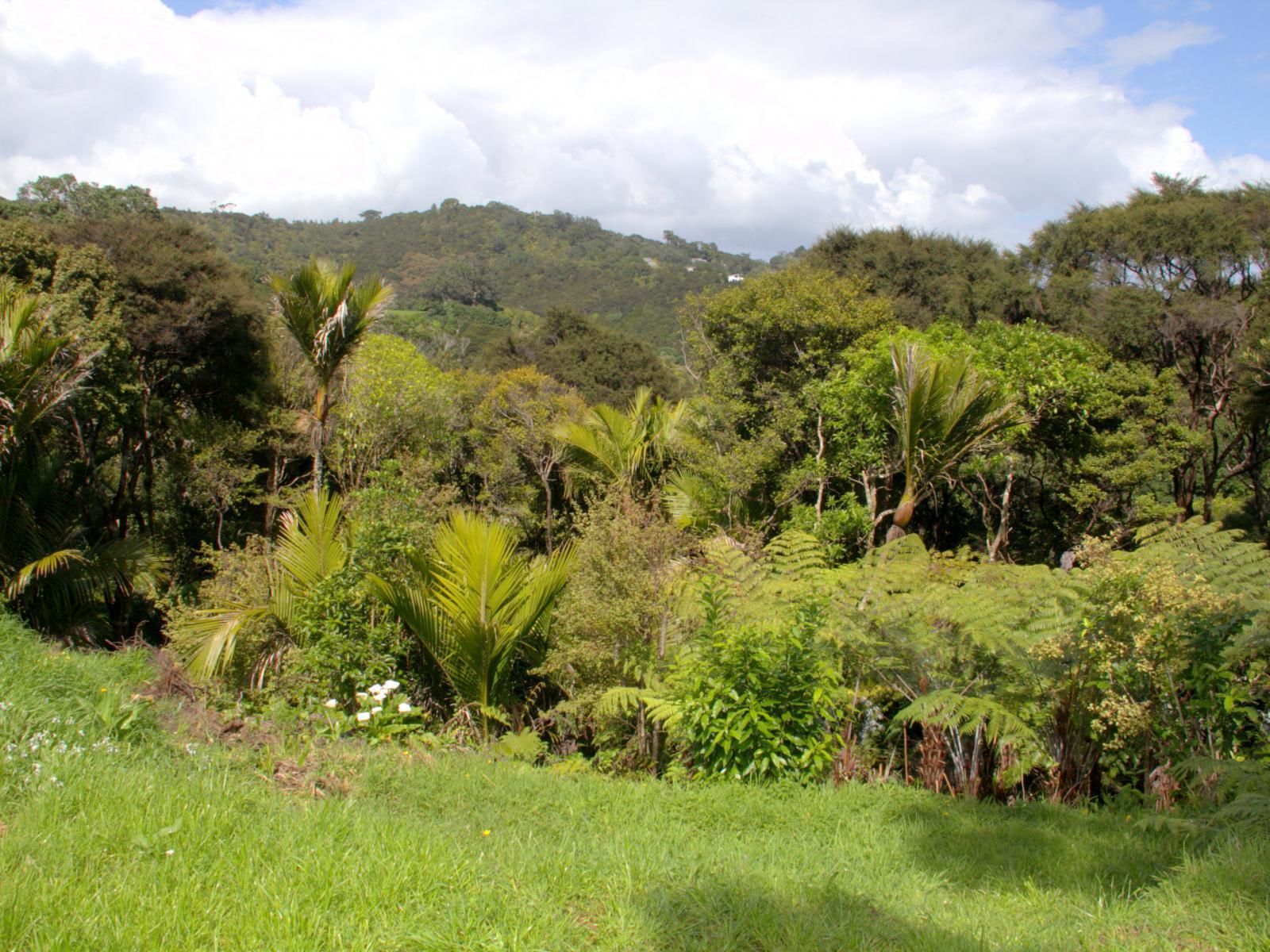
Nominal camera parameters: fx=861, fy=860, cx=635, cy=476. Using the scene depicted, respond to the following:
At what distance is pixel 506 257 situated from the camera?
9344 centimetres

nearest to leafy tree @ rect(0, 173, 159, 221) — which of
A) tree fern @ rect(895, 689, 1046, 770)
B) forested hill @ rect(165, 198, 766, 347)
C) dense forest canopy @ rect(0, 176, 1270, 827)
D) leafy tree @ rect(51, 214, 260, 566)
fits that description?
dense forest canopy @ rect(0, 176, 1270, 827)

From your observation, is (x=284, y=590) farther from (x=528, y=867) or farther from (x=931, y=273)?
(x=931, y=273)

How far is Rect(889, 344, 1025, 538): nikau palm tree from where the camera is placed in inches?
375

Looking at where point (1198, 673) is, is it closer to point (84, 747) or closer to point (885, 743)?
point (885, 743)

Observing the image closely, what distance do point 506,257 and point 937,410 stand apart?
8860 centimetres

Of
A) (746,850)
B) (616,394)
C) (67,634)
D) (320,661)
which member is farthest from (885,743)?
(616,394)

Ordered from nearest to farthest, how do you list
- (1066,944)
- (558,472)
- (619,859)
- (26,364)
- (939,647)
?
(1066,944) → (619,859) → (939,647) → (26,364) → (558,472)

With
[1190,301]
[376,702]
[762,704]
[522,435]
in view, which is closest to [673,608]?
[762,704]

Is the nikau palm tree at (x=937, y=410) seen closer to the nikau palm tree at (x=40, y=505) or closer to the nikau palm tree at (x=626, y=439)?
the nikau palm tree at (x=626, y=439)

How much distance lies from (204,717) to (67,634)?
4.98 metres

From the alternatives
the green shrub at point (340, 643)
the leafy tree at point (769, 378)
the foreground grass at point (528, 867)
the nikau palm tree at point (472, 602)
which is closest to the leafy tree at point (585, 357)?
the leafy tree at point (769, 378)

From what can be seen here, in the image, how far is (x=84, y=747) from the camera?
13.5 feet

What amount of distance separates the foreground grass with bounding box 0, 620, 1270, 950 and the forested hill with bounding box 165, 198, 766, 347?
1907 inches

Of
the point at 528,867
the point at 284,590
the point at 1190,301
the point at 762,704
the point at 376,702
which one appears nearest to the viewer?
the point at 528,867
